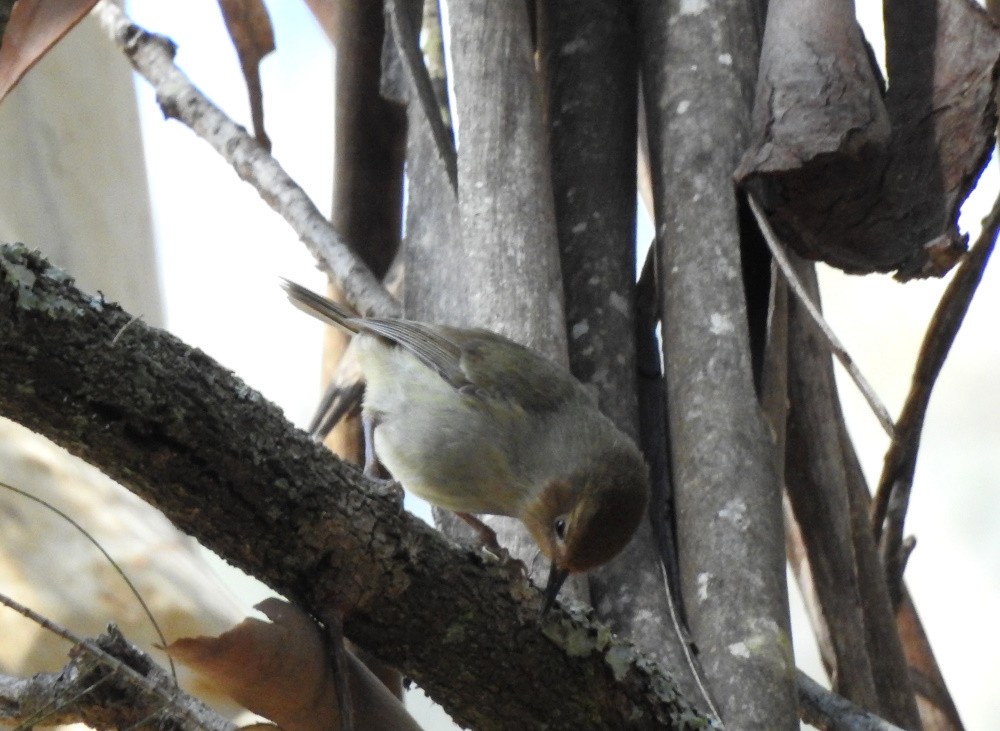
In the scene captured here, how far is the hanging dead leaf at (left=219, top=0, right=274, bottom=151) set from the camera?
11.1ft

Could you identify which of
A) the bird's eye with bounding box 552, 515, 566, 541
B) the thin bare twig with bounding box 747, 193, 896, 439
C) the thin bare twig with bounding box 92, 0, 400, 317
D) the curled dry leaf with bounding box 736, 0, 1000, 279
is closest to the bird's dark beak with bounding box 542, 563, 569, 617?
the bird's eye with bounding box 552, 515, 566, 541

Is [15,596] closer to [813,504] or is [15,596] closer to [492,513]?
[492,513]

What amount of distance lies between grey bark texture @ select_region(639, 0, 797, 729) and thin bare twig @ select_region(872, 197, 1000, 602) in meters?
0.47

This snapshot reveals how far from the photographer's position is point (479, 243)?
9.03ft

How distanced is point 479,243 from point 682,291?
497 mm

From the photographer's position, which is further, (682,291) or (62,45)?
(62,45)

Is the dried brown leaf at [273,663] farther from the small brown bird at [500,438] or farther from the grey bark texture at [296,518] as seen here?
the small brown bird at [500,438]

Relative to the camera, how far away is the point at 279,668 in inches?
62.3

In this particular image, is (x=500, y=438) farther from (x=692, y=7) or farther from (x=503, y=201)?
(x=692, y=7)

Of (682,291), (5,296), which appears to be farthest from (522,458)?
(5,296)

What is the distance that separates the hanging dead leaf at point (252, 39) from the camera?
133 inches

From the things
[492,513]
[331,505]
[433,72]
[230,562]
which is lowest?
[230,562]

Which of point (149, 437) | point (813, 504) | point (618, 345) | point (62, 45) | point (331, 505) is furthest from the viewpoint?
point (62, 45)

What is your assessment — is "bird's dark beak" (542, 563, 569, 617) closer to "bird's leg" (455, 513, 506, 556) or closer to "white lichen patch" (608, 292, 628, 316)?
"bird's leg" (455, 513, 506, 556)
